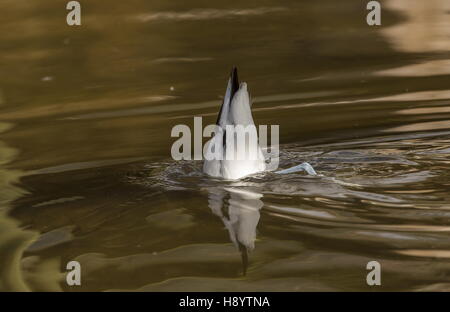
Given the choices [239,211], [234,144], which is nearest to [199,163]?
[234,144]

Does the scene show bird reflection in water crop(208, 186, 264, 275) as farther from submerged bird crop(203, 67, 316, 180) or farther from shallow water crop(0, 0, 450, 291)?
submerged bird crop(203, 67, 316, 180)

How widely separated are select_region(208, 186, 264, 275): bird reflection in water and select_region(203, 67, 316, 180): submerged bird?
0.46 feet

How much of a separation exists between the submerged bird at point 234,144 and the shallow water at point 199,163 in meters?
0.10

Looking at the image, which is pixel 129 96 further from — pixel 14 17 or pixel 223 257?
pixel 223 257

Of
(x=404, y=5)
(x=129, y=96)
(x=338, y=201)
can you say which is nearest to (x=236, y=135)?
A: (x=338, y=201)

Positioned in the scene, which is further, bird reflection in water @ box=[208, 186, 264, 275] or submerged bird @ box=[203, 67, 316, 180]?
submerged bird @ box=[203, 67, 316, 180]

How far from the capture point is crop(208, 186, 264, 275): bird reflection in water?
4.42 meters

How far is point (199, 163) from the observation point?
223 inches

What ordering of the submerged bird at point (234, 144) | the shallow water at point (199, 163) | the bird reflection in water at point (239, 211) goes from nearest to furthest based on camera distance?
the shallow water at point (199, 163) < the bird reflection in water at point (239, 211) < the submerged bird at point (234, 144)

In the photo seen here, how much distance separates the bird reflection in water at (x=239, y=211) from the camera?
4418mm

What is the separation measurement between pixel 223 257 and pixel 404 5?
586 centimetres

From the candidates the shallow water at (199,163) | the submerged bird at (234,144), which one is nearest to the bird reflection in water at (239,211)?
the shallow water at (199,163)

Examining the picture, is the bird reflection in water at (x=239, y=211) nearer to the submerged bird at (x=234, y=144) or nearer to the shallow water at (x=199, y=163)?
the shallow water at (x=199, y=163)

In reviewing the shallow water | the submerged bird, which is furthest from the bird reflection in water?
the submerged bird
